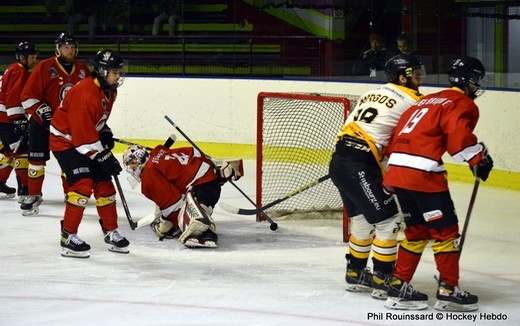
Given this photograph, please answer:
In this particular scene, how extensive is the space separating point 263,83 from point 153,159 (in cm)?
336

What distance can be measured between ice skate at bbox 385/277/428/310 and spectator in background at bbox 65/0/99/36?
7.54 metres

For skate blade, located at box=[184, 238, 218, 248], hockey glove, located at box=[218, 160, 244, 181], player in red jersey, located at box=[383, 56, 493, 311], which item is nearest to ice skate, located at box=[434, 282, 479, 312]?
player in red jersey, located at box=[383, 56, 493, 311]

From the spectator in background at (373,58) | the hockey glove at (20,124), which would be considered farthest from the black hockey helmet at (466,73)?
the spectator in background at (373,58)

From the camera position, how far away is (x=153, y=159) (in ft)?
19.3

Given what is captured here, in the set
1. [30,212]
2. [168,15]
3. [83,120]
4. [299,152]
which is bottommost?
[30,212]

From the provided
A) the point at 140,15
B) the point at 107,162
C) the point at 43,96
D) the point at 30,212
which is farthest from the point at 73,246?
the point at 140,15

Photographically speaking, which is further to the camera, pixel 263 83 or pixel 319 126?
pixel 263 83

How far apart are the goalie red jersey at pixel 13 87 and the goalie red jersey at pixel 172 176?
152 cm

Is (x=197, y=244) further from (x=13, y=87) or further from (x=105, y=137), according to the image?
(x=13, y=87)

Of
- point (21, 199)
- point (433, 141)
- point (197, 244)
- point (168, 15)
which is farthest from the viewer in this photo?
point (168, 15)

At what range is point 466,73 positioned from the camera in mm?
4277

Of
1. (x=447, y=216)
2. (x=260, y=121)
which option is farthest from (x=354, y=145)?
(x=260, y=121)

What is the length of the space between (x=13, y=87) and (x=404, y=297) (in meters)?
3.57

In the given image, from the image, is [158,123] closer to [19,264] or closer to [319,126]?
[319,126]
